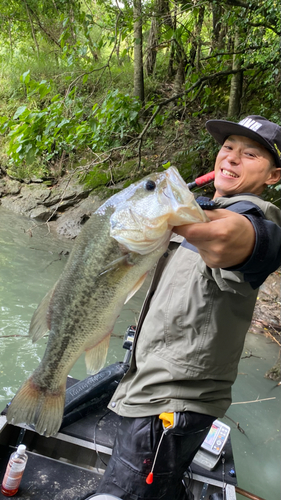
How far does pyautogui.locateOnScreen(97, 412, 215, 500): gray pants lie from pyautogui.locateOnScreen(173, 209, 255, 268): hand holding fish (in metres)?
0.92

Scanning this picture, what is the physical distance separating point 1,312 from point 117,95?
4.13 m

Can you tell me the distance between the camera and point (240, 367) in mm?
5047

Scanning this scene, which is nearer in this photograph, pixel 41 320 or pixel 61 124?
pixel 41 320

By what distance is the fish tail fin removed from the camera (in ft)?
5.44

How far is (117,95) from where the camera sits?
5.90 metres

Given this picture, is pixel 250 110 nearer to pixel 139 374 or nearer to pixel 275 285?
pixel 275 285

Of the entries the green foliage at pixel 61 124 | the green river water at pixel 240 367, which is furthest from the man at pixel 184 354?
the green foliage at pixel 61 124

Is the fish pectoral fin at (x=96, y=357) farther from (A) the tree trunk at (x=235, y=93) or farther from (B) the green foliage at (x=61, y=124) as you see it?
(A) the tree trunk at (x=235, y=93)

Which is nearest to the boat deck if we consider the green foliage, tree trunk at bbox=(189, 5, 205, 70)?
the green foliage

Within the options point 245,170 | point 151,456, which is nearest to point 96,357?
point 151,456

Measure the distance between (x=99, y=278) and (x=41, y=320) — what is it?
0.41m

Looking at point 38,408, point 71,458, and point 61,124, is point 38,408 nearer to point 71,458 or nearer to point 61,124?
point 71,458

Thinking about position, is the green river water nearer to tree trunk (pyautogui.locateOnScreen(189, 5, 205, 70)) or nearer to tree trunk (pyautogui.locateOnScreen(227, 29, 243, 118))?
tree trunk (pyautogui.locateOnScreen(227, 29, 243, 118))

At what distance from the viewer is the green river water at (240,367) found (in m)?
3.50
